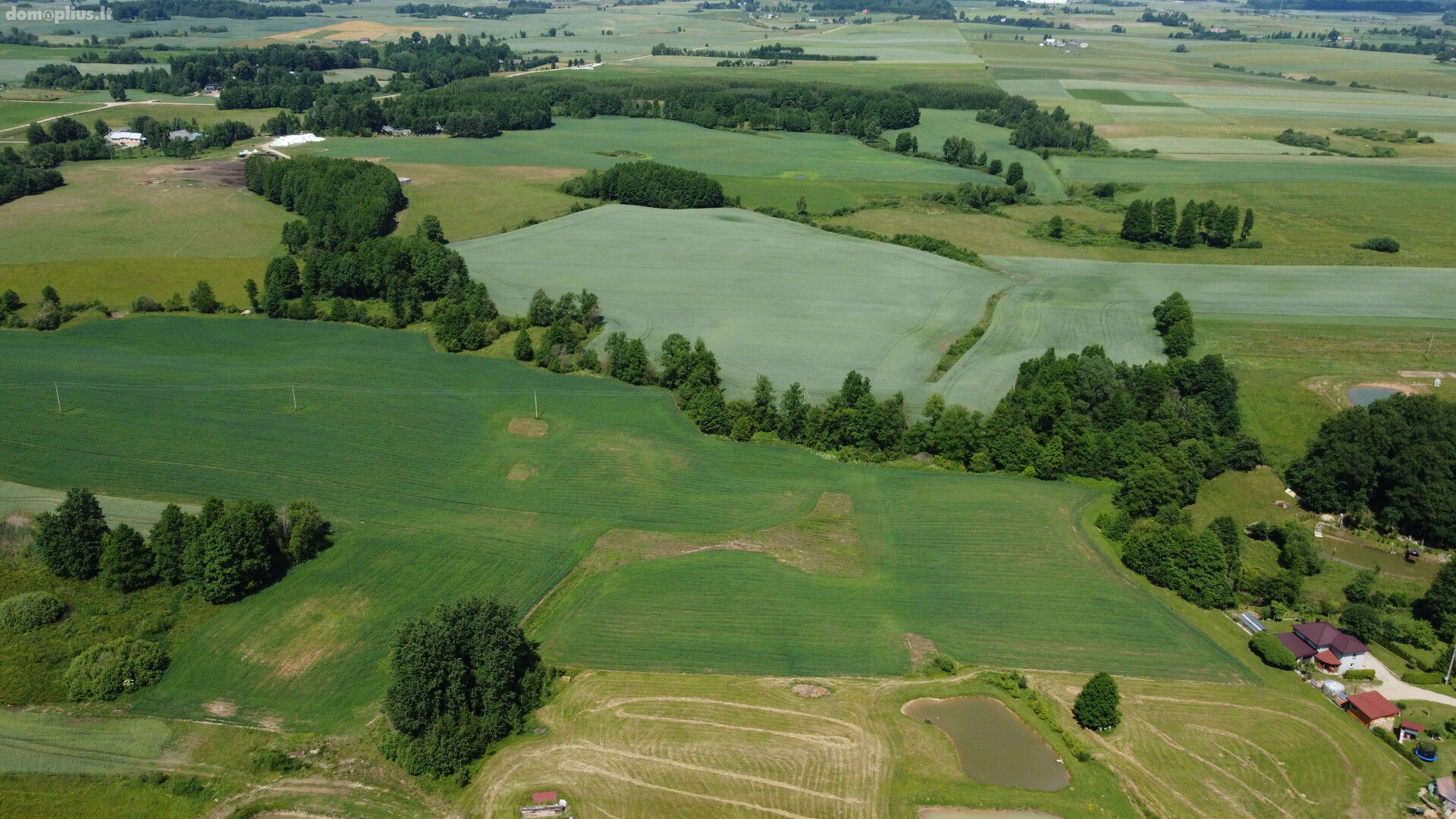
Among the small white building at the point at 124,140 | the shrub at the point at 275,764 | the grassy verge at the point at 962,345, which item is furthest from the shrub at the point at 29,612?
the small white building at the point at 124,140

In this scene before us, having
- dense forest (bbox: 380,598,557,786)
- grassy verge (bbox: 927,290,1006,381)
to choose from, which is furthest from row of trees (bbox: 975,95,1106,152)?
dense forest (bbox: 380,598,557,786)

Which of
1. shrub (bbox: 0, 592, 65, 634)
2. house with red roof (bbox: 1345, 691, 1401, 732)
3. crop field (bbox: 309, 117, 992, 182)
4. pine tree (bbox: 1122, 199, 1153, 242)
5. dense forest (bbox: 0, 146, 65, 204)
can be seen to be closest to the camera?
house with red roof (bbox: 1345, 691, 1401, 732)

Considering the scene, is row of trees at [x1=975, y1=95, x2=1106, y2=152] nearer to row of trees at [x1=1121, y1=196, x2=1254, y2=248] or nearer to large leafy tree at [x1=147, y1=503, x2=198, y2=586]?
row of trees at [x1=1121, y1=196, x2=1254, y2=248]

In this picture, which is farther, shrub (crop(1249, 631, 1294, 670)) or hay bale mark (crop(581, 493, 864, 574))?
hay bale mark (crop(581, 493, 864, 574))

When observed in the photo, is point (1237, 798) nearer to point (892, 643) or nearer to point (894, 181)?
point (892, 643)

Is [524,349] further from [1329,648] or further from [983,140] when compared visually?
[983,140]

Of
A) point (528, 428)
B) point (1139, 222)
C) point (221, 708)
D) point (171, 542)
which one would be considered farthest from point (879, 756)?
point (1139, 222)

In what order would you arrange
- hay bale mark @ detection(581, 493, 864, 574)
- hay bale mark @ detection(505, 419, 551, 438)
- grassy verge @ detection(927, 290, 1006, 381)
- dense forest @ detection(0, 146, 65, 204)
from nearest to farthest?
hay bale mark @ detection(581, 493, 864, 574)
hay bale mark @ detection(505, 419, 551, 438)
grassy verge @ detection(927, 290, 1006, 381)
dense forest @ detection(0, 146, 65, 204)
